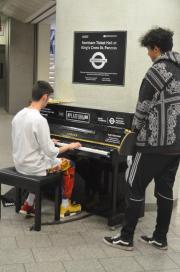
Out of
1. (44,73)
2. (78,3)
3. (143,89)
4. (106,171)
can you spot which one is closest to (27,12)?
(44,73)

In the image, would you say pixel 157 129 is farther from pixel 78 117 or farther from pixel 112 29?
pixel 112 29

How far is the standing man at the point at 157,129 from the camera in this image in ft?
9.85

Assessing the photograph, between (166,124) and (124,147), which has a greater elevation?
(166,124)

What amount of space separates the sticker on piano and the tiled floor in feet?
3.02

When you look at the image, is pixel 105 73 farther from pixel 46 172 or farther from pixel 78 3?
pixel 46 172

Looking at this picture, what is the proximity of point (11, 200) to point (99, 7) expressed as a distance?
82.4 inches

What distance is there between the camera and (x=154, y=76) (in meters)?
3.00

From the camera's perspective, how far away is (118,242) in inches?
130

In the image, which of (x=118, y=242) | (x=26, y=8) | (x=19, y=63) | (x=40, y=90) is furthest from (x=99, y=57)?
(x=19, y=63)

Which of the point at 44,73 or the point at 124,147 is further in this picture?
the point at 44,73

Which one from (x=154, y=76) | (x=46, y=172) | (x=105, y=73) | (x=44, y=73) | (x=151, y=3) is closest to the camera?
(x=154, y=76)

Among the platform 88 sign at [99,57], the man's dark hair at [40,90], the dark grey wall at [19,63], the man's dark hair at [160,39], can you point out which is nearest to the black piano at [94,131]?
the platform 88 sign at [99,57]

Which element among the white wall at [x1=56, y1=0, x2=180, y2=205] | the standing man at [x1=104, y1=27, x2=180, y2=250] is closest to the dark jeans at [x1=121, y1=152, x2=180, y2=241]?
the standing man at [x1=104, y1=27, x2=180, y2=250]

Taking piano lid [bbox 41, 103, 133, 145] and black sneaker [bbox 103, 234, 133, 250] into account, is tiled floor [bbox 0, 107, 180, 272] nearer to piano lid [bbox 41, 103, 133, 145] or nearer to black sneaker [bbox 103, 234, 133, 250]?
black sneaker [bbox 103, 234, 133, 250]
